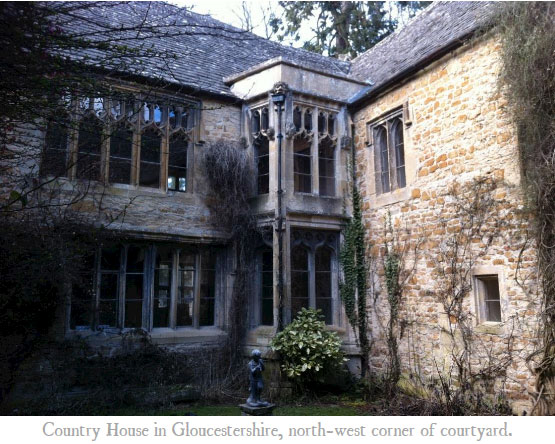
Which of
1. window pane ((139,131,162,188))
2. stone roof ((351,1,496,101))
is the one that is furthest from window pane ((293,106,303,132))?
window pane ((139,131,162,188))

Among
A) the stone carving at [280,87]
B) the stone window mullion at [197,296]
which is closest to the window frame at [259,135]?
the stone carving at [280,87]

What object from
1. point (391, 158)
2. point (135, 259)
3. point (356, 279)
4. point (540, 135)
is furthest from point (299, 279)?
point (540, 135)

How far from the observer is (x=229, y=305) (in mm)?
9914

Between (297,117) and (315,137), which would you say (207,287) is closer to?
(315,137)

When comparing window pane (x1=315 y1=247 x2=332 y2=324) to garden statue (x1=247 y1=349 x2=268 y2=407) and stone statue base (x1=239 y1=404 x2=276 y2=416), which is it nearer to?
garden statue (x1=247 y1=349 x2=268 y2=407)

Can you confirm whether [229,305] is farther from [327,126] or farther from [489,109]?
[489,109]

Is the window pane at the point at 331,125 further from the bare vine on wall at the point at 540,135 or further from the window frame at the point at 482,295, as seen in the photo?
the window frame at the point at 482,295

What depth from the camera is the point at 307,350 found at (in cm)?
841

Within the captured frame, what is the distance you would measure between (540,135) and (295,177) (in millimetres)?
4987

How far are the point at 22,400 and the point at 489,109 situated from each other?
332 inches

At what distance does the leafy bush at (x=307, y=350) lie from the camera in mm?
8438

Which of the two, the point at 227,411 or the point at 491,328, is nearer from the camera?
the point at 491,328

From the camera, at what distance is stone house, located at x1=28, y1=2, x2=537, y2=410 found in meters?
8.10

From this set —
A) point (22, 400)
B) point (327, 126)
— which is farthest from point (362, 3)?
point (22, 400)
